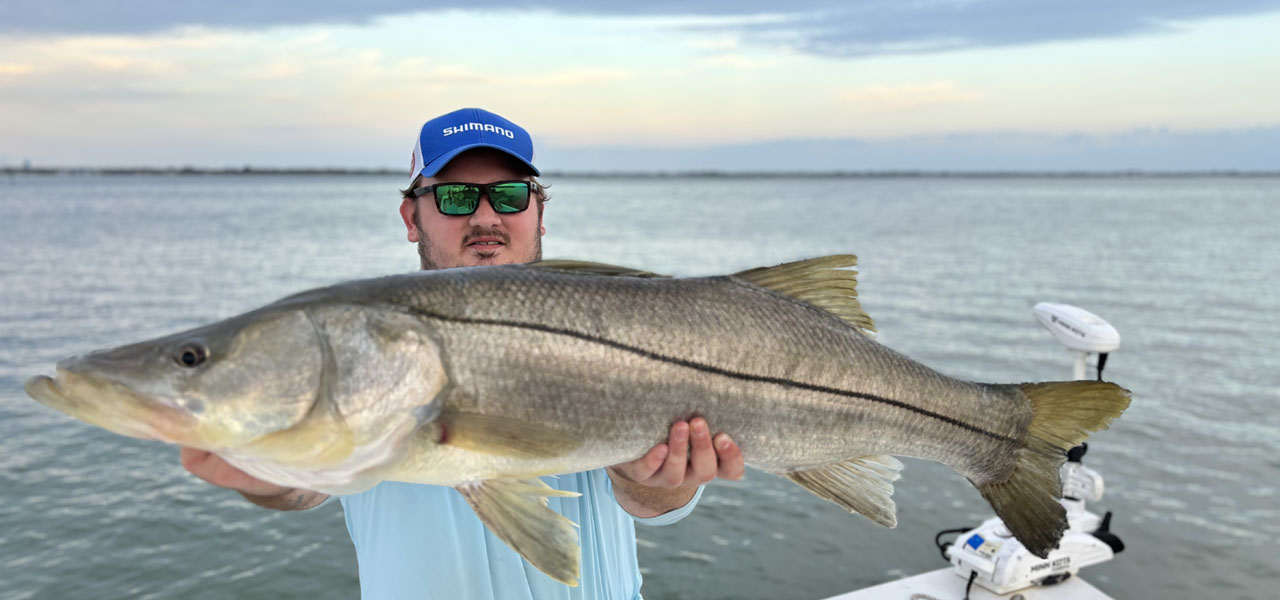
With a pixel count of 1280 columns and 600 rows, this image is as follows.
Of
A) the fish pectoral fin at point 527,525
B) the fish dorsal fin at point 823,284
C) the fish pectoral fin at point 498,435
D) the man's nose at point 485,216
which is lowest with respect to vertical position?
the fish pectoral fin at point 527,525

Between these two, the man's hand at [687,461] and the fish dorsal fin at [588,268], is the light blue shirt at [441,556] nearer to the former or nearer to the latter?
the man's hand at [687,461]

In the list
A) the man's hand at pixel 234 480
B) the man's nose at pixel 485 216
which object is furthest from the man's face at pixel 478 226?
the man's hand at pixel 234 480

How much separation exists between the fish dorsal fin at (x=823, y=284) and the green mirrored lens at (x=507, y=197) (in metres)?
1.45

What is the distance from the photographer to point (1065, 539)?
19.9 ft

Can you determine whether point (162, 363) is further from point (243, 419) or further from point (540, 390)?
point (540, 390)

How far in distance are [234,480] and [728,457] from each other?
1.46 metres

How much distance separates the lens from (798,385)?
8.64 ft

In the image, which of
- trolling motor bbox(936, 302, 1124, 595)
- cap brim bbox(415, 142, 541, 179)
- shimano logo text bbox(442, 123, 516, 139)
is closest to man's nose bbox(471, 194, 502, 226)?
cap brim bbox(415, 142, 541, 179)

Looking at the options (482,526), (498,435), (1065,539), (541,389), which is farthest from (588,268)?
(1065,539)

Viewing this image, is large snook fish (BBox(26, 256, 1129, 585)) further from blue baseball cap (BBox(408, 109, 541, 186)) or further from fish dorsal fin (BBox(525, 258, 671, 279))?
blue baseball cap (BBox(408, 109, 541, 186))

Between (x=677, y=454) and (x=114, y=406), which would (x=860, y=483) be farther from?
(x=114, y=406)

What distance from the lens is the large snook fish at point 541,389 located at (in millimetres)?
2178

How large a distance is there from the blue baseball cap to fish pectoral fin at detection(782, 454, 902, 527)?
6.58 feet

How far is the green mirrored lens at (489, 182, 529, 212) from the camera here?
3855 millimetres
